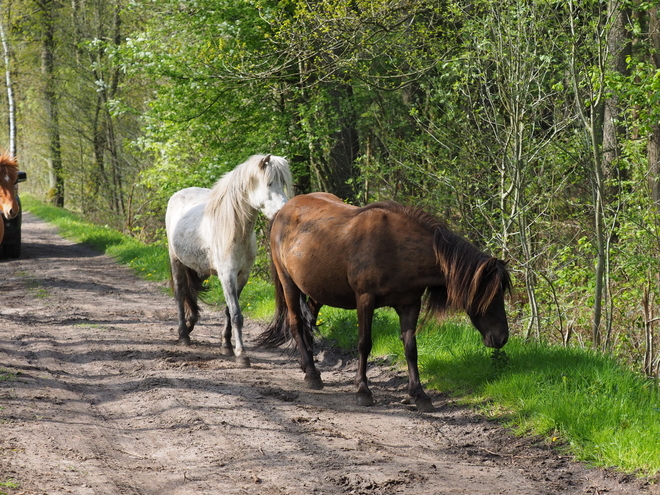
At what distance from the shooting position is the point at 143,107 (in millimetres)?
24422

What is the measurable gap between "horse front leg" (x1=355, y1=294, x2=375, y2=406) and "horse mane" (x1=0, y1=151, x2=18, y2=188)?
228 inches

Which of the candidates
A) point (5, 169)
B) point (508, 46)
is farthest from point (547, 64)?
point (5, 169)

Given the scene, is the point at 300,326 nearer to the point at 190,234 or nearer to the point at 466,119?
the point at 190,234

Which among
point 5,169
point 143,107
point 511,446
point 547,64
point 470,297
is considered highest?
point 143,107

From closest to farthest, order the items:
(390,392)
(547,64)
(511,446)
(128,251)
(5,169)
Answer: (511,446) → (390,392) → (547,64) → (5,169) → (128,251)

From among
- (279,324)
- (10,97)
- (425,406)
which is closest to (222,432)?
(425,406)

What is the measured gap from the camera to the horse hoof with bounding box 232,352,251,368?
7247 millimetres

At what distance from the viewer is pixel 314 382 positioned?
6.54 m

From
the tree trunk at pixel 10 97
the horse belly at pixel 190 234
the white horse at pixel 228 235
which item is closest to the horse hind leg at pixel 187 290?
the white horse at pixel 228 235

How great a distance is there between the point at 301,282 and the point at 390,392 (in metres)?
1.33

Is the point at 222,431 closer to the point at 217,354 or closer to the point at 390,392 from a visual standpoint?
the point at 390,392

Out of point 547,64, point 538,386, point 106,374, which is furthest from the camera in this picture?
point 547,64

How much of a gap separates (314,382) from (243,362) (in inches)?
41.4

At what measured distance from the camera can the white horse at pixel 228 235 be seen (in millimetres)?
7367
